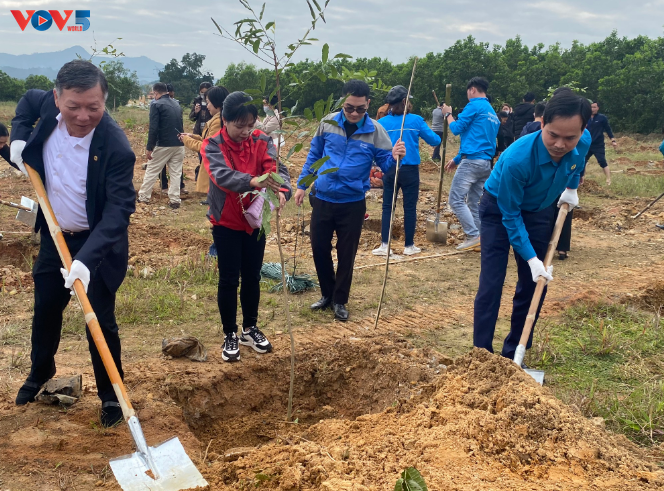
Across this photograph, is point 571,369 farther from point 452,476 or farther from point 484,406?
point 452,476

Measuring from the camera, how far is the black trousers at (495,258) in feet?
11.5

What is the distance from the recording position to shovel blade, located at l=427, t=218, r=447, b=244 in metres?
7.57

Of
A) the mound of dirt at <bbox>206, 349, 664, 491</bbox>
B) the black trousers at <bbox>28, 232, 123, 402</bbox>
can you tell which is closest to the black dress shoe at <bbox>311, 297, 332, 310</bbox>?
the mound of dirt at <bbox>206, 349, 664, 491</bbox>

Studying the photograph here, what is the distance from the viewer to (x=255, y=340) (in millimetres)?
3922

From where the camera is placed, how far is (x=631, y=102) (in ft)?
65.8

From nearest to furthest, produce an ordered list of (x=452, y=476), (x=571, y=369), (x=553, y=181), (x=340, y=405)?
1. (x=452, y=476)
2. (x=553, y=181)
3. (x=340, y=405)
4. (x=571, y=369)

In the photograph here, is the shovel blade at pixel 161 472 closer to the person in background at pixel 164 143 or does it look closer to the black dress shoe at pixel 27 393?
the black dress shoe at pixel 27 393

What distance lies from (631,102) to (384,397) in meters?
20.6

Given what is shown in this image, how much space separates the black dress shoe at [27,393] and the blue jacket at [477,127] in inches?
198

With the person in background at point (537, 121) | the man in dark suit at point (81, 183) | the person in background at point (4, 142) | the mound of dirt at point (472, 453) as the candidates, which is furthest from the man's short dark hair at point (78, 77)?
the person in background at point (537, 121)

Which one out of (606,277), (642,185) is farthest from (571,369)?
(642,185)

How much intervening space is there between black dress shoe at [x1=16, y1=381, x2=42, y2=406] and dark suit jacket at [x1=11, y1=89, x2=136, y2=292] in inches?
33.3

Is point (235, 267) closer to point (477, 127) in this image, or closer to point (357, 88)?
point (357, 88)

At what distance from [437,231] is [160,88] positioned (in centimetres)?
479
